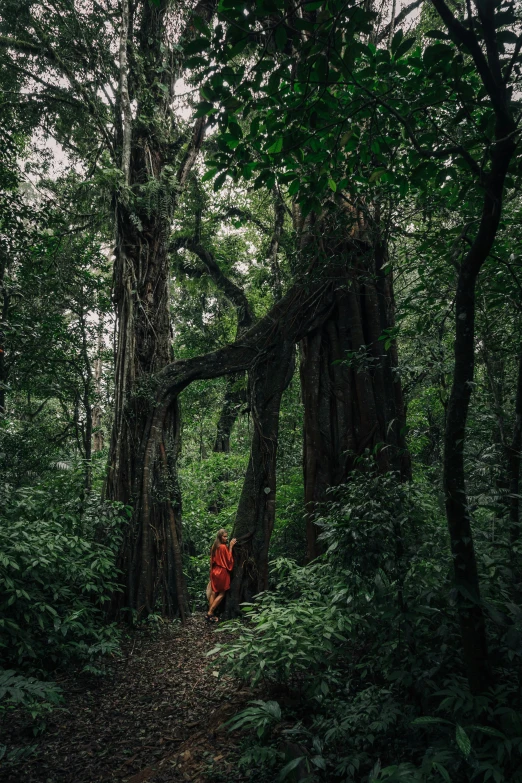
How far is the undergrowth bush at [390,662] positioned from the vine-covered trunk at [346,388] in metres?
2.99

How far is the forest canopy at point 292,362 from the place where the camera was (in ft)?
8.37

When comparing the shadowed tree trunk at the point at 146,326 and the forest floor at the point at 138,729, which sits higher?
the shadowed tree trunk at the point at 146,326

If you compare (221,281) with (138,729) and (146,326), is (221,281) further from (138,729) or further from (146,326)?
(138,729)

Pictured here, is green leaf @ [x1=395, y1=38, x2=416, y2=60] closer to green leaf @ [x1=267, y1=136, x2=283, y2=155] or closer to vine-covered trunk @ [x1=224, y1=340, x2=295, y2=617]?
green leaf @ [x1=267, y1=136, x2=283, y2=155]

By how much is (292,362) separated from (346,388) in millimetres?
1013

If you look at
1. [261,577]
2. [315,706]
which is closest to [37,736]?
[315,706]

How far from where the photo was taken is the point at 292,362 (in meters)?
7.64

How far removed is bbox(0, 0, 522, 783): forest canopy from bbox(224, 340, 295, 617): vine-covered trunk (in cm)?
4

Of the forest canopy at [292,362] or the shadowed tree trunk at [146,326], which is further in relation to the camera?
the shadowed tree trunk at [146,326]

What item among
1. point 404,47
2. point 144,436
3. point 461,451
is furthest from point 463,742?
point 144,436

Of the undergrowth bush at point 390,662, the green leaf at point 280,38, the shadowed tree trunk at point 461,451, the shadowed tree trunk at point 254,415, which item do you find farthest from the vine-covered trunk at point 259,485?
the green leaf at point 280,38

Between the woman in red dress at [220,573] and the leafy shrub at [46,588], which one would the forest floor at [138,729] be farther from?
the woman in red dress at [220,573]

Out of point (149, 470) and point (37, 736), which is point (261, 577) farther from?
point (37, 736)

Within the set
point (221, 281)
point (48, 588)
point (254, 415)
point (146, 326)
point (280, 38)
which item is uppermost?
point (221, 281)
